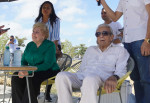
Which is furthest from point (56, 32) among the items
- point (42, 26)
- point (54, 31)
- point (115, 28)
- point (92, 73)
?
point (92, 73)

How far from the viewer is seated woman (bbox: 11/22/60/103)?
8.52 feet

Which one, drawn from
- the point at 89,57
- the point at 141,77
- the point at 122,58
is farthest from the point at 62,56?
the point at 141,77

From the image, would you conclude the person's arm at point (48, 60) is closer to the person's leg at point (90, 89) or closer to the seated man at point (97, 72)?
the seated man at point (97, 72)

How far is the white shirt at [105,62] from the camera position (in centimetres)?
232

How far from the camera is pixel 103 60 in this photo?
2.47 m

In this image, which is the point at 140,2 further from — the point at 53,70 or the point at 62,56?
the point at 62,56

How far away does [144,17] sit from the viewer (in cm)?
218

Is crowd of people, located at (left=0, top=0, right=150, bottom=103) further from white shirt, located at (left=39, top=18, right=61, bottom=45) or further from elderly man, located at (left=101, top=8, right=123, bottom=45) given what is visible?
elderly man, located at (left=101, top=8, right=123, bottom=45)

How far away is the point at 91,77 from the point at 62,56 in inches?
62.3

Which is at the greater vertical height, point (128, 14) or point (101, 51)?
point (128, 14)

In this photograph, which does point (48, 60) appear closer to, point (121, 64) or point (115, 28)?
point (121, 64)

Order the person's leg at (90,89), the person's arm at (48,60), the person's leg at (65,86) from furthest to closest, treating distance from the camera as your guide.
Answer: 1. the person's arm at (48,60)
2. the person's leg at (65,86)
3. the person's leg at (90,89)

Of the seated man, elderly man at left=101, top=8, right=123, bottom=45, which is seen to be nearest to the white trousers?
the seated man

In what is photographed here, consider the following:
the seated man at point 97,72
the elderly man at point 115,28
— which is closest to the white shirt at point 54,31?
the elderly man at point 115,28
